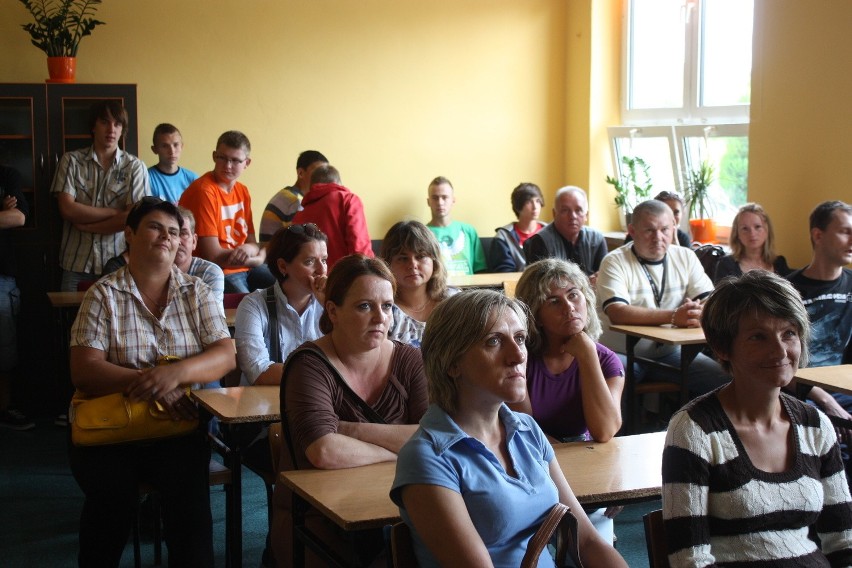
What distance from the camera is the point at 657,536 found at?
2078 mm

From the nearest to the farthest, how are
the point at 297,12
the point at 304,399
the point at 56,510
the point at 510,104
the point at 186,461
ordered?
the point at 304,399 → the point at 186,461 → the point at 56,510 → the point at 297,12 → the point at 510,104

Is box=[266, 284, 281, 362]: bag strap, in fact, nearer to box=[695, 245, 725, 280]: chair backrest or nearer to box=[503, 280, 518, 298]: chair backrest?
box=[503, 280, 518, 298]: chair backrest

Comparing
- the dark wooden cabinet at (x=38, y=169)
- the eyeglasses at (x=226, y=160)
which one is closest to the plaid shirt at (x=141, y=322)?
the eyeglasses at (x=226, y=160)

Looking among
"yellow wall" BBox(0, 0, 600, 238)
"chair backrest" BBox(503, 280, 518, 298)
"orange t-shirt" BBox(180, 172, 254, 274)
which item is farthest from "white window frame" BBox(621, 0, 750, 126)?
"orange t-shirt" BBox(180, 172, 254, 274)

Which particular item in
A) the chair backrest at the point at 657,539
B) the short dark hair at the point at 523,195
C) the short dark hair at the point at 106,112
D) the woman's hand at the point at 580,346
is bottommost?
the chair backrest at the point at 657,539

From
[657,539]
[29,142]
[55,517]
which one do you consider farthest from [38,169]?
[657,539]

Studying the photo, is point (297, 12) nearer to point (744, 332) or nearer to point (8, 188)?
point (8, 188)

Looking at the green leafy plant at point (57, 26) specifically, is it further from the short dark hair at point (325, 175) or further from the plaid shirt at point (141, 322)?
the plaid shirt at point (141, 322)

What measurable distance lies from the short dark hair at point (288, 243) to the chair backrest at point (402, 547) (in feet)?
6.12

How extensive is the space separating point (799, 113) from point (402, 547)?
4.57 metres

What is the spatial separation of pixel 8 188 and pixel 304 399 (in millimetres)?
3932

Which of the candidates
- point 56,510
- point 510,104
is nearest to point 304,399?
point 56,510

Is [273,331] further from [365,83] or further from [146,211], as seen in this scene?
[365,83]

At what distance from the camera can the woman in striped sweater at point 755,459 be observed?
2057 millimetres
